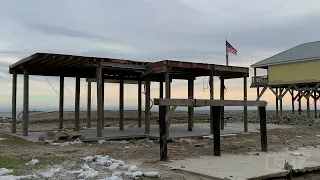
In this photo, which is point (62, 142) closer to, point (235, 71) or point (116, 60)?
point (116, 60)

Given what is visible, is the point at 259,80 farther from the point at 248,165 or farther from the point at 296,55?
the point at 248,165

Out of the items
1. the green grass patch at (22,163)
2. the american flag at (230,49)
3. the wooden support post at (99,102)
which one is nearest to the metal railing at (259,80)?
the american flag at (230,49)

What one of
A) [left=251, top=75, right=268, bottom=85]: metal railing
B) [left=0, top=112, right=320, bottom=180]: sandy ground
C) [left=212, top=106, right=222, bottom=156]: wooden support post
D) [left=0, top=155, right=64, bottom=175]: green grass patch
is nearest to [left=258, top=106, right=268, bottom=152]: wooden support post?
[left=0, top=112, right=320, bottom=180]: sandy ground

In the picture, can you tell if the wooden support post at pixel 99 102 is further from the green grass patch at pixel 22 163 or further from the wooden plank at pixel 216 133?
the wooden plank at pixel 216 133

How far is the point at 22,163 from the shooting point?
8945 millimetres

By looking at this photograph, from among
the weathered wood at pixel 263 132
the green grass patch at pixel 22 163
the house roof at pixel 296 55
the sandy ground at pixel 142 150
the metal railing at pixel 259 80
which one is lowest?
the sandy ground at pixel 142 150

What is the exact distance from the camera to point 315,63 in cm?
3064

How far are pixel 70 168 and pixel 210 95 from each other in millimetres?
9673

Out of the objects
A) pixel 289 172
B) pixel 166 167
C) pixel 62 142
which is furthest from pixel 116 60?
pixel 289 172

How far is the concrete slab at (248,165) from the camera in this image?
26.3 ft

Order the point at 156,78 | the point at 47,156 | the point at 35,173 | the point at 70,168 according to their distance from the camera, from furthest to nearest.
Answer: the point at 156,78, the point at 47,156, the point at 70,168, the point at 35,173

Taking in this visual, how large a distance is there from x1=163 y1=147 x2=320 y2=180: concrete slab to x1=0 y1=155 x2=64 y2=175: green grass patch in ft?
9.72

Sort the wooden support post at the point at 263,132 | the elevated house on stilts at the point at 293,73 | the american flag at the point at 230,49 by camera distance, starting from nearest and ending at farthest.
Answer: the wooden support post at the point at 263,132 → the american flag at the point at 230,49 → the elevated house on stilts at the point at 293,73

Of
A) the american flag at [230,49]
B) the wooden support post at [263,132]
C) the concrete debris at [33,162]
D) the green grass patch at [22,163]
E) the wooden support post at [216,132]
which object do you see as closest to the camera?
the green grass patch at [22,163]
